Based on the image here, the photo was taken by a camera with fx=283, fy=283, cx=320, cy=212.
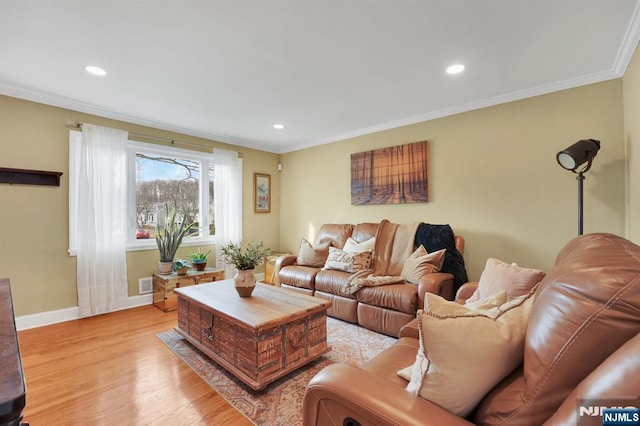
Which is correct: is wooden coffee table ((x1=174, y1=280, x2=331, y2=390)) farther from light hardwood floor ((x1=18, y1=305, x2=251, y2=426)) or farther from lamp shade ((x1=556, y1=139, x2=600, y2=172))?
lamp shade ((x1=556, y1=139, x2=600, y2=172))

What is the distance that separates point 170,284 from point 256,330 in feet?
7.51

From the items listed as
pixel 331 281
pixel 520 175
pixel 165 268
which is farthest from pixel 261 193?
pixel 520 175

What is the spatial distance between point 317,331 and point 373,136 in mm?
2888

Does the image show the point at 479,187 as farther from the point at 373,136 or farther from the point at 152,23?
the point at 152,23

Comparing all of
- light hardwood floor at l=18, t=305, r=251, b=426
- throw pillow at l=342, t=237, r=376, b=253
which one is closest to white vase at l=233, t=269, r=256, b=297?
light hardwood floor at l=18, t=305, r=251, b=426

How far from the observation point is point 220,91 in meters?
2.90

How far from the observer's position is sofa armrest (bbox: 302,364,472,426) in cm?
83

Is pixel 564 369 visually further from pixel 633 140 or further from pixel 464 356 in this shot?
pixel 633 140

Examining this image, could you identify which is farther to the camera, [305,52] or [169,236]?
[169,236]

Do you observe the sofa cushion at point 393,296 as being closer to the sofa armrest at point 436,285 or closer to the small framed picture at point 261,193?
the sofa armrest at point 436,285

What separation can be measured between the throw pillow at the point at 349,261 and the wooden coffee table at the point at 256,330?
38.0 inches

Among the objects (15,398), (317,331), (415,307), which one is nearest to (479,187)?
(415,307)

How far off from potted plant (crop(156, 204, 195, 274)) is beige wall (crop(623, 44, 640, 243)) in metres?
4.68

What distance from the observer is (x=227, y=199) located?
4.62 m
